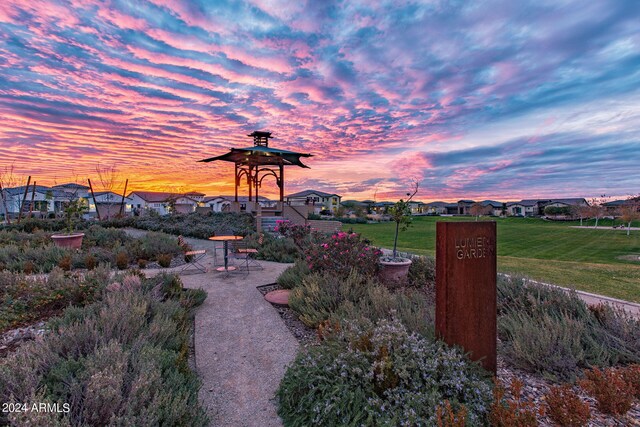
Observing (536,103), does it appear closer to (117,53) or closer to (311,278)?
(311,278)

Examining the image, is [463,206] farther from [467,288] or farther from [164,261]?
[467,288]

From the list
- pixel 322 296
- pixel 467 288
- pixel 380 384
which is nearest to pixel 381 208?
pixel 322 296

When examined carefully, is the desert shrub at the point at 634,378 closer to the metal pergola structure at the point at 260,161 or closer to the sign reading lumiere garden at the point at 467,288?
the sign reading lumiere garden at the point at 467,288

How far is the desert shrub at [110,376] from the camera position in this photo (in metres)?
1.93

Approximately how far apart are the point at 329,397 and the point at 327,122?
12288 mm

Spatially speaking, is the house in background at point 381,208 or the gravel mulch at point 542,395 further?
the house in background at point 381,208

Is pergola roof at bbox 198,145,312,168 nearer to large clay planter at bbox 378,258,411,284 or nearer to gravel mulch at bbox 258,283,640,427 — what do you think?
large clay planter at bbox 378,258,411,284

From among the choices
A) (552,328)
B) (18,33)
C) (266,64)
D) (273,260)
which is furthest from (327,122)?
(552,328)

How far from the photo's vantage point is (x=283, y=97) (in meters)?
11.4

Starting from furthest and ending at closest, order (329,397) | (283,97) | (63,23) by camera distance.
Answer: (283,97), (63,23), (329,397)

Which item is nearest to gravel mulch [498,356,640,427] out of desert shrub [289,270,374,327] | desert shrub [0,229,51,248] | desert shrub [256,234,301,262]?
desert shrub [289,270,374,327]

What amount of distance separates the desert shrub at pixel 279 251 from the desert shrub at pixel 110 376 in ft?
20.2

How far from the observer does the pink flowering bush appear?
5.74 metres

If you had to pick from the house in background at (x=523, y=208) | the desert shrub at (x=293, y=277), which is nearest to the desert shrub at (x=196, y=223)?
the desert shrub at (x=293, y=277)
